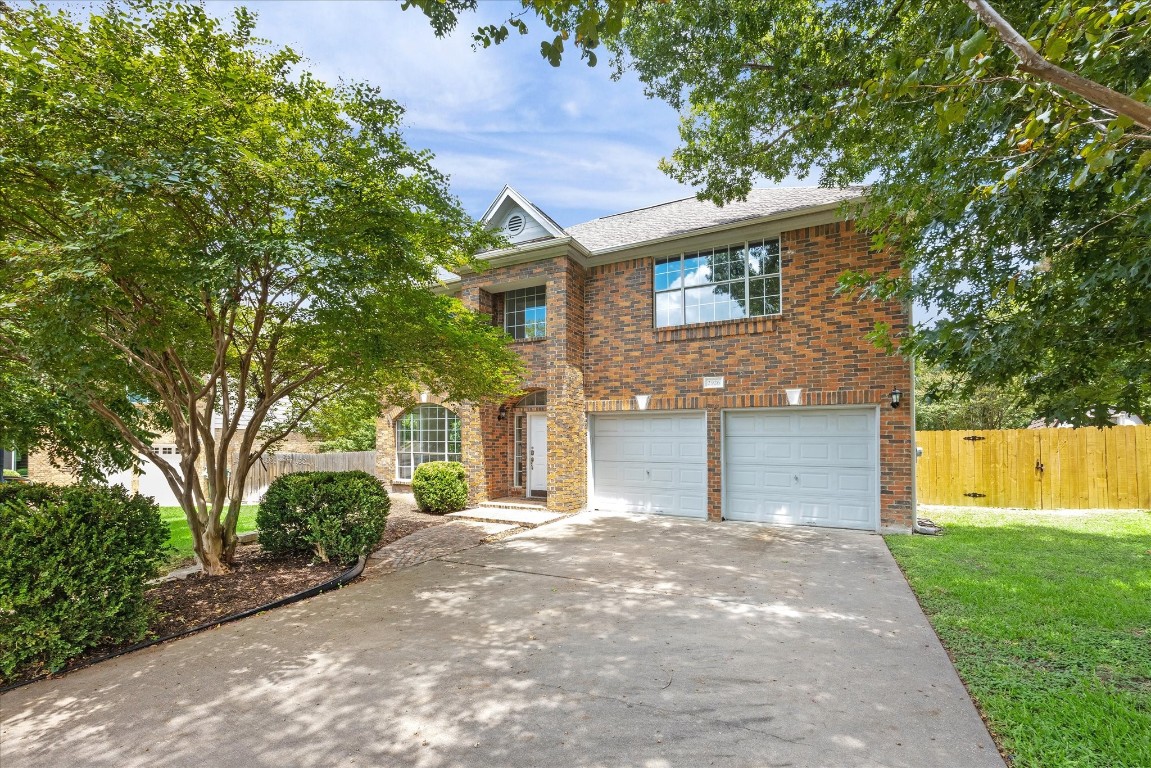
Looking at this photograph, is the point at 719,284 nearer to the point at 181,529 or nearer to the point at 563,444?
the point at 563,444

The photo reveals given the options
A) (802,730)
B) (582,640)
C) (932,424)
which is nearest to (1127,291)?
(802,730)

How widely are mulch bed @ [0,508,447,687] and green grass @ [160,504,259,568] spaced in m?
0.63

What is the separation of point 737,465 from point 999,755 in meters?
6.98

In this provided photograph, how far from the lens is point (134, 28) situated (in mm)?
4254

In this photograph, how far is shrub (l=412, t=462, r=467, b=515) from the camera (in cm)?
1048

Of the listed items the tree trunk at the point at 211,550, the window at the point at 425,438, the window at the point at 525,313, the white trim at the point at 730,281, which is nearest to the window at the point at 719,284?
the white trim at the point at 730,281

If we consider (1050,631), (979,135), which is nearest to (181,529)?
(1050,631)

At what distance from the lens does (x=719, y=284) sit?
9906mm

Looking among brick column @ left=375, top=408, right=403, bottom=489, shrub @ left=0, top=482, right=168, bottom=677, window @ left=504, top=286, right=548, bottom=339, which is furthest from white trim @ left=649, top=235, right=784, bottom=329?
shrub @ left=0, top=482, right=168, bottom=677

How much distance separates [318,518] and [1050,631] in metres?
7.62

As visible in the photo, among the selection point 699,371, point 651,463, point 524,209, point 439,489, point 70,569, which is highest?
point 524,209

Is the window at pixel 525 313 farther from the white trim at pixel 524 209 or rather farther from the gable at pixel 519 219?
the white trim at pixel 524 209

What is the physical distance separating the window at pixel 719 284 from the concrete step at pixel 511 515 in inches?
177

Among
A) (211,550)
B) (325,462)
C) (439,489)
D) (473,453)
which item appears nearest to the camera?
(211,550)
